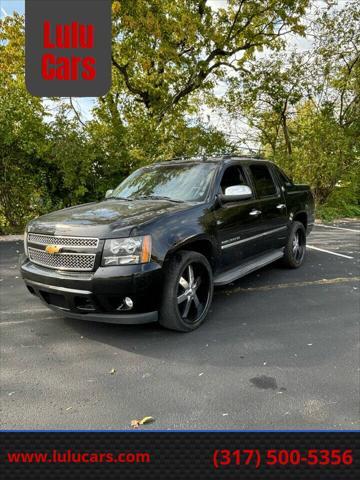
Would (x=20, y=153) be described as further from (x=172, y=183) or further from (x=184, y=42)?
(x=184, y=42)

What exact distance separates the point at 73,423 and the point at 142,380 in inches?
25.0

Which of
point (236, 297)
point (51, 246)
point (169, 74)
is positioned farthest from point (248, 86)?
point (51, 246)

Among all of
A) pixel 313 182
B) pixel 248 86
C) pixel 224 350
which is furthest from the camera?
pixel 248 86

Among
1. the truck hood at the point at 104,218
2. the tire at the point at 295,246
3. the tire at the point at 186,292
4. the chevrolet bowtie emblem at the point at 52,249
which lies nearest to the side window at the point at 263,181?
the tire at the point at 295,246

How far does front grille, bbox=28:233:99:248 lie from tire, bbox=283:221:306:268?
11.6ft

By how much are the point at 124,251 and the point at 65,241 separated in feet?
1.91

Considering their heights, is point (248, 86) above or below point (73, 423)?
above

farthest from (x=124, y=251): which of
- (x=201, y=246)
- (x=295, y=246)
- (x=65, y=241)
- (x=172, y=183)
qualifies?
(x=295, y=246)

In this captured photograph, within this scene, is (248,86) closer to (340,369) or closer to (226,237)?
(226,237)

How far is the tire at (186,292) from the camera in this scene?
3.46 metres

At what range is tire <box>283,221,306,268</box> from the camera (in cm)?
588

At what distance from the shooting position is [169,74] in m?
15.5

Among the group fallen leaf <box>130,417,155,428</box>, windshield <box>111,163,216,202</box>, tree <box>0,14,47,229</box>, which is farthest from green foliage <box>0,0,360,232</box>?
fallen leaf <box>130,417,155,428</box>
